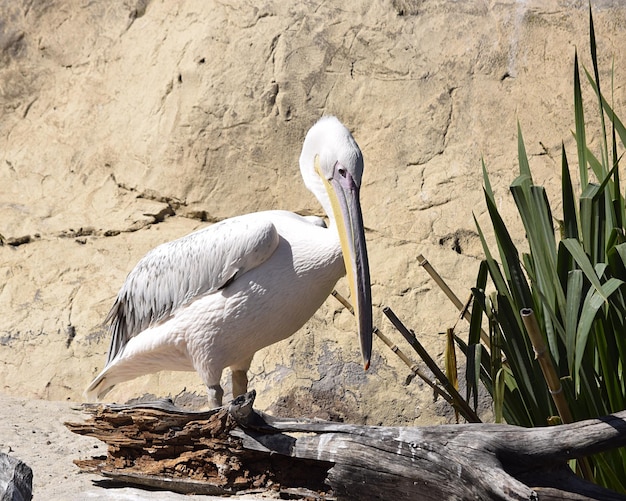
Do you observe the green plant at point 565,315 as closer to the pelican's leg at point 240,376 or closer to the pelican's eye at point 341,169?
the pelican's eye at point 341,169

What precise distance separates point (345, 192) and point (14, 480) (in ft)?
5.29

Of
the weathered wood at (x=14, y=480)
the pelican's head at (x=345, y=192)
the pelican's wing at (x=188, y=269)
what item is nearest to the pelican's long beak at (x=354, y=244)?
the pelican's head at (x=345, y=192)

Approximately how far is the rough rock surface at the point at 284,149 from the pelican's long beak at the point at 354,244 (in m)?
1.76

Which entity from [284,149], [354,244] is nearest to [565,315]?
[354,244]

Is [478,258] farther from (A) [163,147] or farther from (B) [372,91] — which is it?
(A) [163,147]

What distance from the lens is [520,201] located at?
8.73 feet

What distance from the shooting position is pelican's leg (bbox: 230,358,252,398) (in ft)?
12.0

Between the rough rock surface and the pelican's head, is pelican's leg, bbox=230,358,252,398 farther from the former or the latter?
the rough rock surface

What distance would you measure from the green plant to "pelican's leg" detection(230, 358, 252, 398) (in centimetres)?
123

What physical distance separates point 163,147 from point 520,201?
11.5ft

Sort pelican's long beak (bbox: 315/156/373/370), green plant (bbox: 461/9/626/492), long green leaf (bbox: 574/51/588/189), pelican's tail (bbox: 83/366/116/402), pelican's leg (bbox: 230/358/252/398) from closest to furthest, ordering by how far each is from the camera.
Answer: green plant (bbox: 461/9/626/492)
long green leaf (bbox: 574/51/588/189)
pelican's long beak (bbox: 315/156/373/370)
pelican's leg (bbox: 230/358/252/398)
pelican's tail (bbox: 83/366/116/402)

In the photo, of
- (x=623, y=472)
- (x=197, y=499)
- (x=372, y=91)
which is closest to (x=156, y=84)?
(x=372, y=91)

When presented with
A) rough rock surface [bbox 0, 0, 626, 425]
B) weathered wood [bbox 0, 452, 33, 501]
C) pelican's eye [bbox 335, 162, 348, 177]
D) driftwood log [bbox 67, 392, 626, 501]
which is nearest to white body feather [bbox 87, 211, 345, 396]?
pelican's eye [bbox 335, 162, 348, 177]

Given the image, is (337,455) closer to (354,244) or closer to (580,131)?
(354,244)
